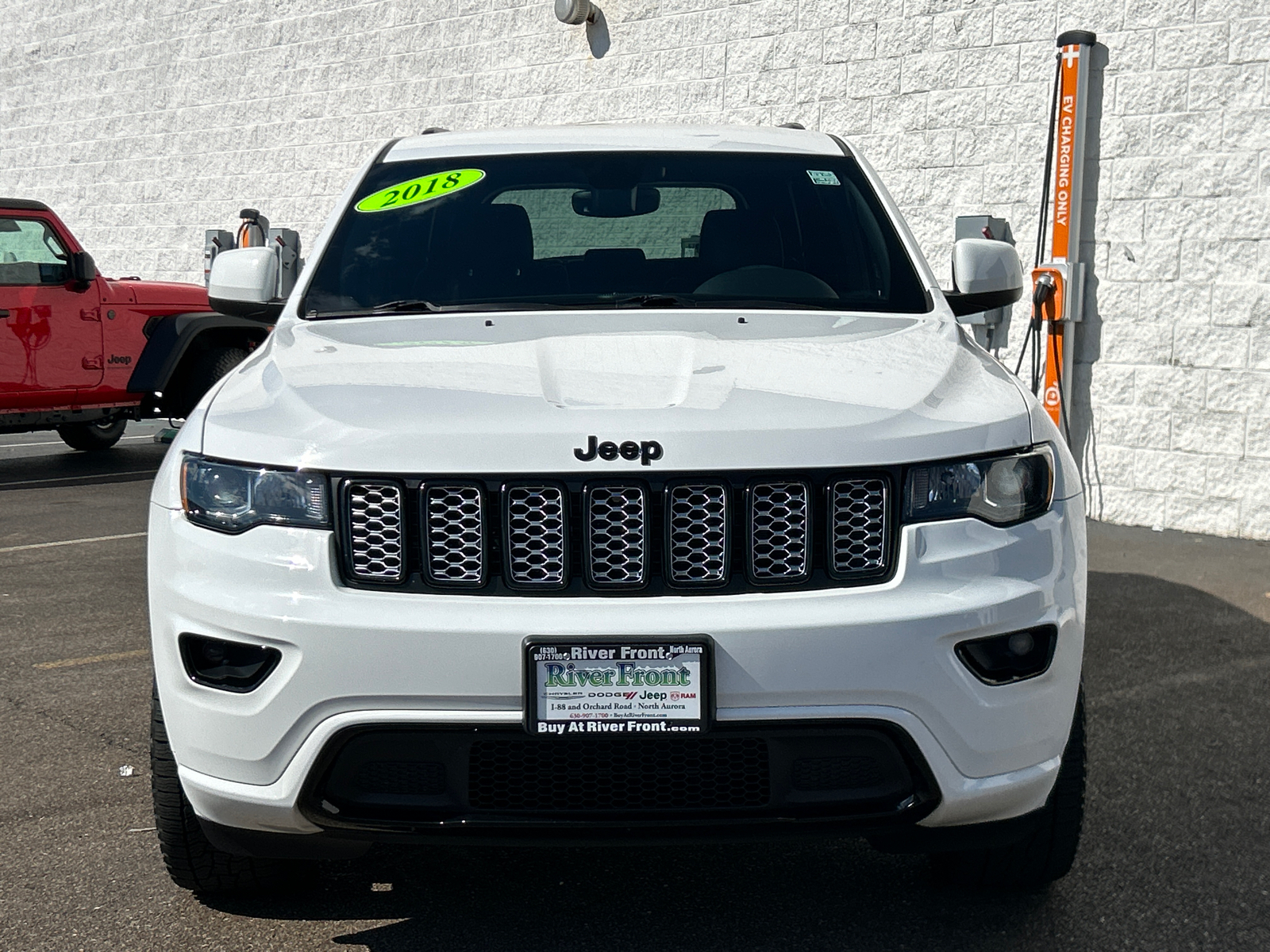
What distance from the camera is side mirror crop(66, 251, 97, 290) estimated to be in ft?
36.0

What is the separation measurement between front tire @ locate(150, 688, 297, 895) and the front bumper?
0.22 meters

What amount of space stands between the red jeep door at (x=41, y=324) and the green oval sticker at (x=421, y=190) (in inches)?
295

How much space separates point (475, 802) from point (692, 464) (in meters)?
0.72

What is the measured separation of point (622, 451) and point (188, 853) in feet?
4.33

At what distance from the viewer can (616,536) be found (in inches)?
106

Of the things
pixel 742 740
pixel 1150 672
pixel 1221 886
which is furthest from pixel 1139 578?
pixel 742 740

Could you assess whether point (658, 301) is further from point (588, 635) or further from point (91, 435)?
point (91, 435)

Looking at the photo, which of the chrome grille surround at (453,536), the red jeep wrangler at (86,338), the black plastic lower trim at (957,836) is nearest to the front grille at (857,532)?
the black plastic lower trim at (957,836)

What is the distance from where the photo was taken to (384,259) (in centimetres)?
408

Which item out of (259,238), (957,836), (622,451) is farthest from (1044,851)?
(259,238)

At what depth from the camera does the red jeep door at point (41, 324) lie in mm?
10805

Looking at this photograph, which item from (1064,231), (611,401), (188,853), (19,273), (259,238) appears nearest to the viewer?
(611,401)

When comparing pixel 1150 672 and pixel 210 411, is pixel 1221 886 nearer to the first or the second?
pixel 1150 672

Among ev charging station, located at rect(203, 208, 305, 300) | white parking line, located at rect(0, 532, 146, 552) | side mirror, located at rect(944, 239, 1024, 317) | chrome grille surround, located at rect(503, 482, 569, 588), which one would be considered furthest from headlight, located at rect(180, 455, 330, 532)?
ev charging station, located at rect(203, 208, 305, 300)
